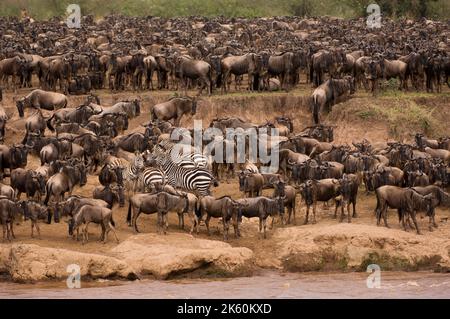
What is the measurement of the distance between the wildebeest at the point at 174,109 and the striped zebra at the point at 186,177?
4.85 metres

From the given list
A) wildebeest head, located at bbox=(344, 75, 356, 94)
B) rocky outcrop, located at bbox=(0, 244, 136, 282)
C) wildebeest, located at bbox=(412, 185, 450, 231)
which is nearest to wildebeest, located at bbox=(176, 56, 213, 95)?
wildebeest head, located at bbox=(344, 75, 356, 94)

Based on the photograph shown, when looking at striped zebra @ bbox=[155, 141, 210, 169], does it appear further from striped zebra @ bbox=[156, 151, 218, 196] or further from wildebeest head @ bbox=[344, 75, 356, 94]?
wildebeest head @ bbox=[344, 75, 356, 94]

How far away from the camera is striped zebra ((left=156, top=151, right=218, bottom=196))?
102 feet

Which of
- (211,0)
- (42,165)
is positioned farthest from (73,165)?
(211,0)

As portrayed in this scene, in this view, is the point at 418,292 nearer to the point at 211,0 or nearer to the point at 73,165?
the point at 73,165

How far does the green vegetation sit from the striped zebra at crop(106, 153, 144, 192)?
34557mm

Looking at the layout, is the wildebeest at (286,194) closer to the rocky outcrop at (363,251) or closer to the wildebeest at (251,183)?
the wildebeest at (251,183)

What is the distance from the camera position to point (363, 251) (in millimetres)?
27750

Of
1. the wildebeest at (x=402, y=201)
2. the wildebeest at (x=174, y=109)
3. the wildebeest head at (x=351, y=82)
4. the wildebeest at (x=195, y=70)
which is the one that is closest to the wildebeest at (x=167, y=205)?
the wildebeest at (x=402, y=201)

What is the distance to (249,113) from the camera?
129 feet

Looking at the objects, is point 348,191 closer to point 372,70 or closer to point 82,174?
point 82,174

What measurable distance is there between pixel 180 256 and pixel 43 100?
12.4 meters

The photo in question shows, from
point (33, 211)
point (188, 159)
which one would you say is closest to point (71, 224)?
point (33, 211)

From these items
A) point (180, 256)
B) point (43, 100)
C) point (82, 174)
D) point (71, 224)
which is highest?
point (43, 100)
